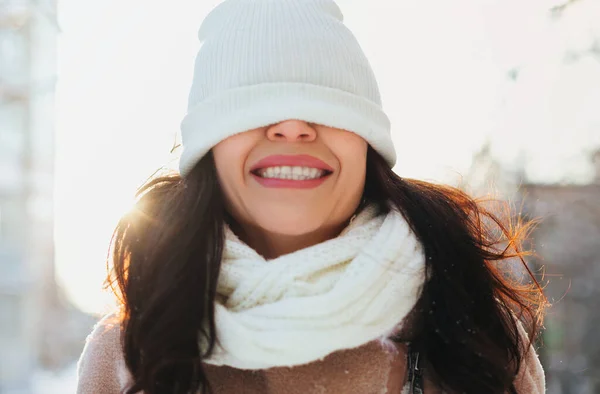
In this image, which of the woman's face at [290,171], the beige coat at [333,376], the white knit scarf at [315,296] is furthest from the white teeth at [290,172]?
the beige coat at [333,376]

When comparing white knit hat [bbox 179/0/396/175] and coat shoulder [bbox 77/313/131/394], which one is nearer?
white knit hat [bbox 179/0/396/175]

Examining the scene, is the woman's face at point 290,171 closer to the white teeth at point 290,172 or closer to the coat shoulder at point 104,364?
the white teeth at point 290,172

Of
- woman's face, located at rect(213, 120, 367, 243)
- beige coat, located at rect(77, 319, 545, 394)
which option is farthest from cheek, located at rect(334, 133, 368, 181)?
beige coat, located at rect(77, 319, 545, 394)

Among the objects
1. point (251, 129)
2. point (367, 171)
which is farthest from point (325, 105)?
point (367, 171)

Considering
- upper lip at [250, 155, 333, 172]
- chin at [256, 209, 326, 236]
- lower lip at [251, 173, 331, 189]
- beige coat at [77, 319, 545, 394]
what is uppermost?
upper lip at [250, 155, 333, 172]

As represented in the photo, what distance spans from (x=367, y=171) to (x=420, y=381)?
1.52 feet

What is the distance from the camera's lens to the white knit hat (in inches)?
41.9

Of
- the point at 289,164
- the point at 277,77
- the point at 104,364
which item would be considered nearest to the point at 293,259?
the point at 289,164

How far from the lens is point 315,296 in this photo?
1.02 m

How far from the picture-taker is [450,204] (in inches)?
51.4

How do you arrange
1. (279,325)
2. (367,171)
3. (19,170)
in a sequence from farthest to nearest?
(19,170)
(367,171)
(279,325)

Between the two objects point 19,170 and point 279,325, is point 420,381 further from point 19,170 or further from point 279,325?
point 19,170

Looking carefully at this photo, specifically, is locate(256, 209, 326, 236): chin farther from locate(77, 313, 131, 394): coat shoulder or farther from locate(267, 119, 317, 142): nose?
locate(77, 313, 131, 394): coat shoulder

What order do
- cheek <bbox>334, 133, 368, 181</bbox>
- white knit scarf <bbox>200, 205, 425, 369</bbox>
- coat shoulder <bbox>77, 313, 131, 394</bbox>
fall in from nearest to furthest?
white knit scarf <bbox>200, 205, 425, 369</bbox>, cheek <bbox>334, 133, 368, 181</bbox>, coat shoulder <bbox>77, 313, 131, 394</bbox>
